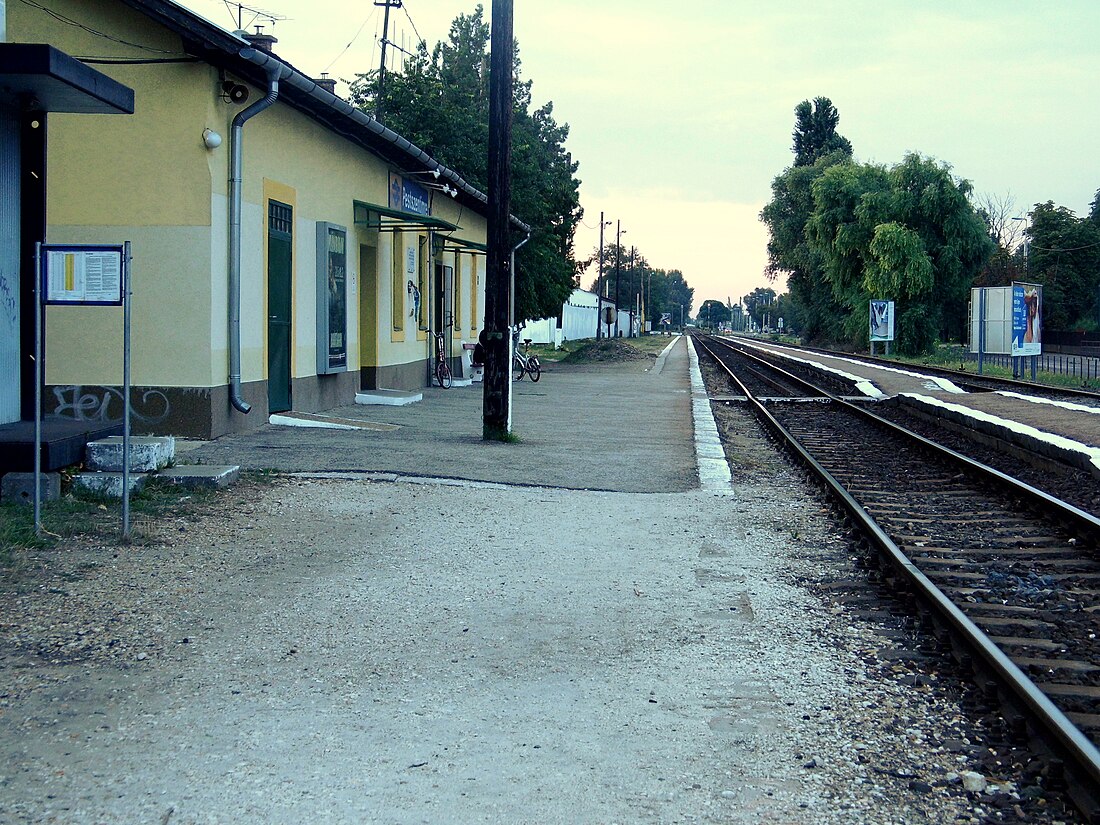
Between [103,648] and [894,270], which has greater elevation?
[894,270]

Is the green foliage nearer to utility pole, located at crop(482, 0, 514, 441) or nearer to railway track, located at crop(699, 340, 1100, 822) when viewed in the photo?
utility pole, located at crop(482, 0, 514, 441)

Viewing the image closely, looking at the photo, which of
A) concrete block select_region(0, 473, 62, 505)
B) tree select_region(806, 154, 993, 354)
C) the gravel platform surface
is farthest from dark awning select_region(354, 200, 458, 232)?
tree select_region(806, 154, 993, 354)

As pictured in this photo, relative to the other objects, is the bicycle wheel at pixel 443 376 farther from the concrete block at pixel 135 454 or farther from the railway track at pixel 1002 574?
the concrete block at pixel 135 454

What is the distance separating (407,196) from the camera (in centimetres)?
2139

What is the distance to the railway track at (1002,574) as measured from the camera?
438 cm

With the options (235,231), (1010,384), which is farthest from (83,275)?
(1010,384)

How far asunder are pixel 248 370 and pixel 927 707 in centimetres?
999

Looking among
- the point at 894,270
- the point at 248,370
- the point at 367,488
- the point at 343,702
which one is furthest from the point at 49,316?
the point at 894,270

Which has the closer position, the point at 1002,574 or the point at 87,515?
the point at 1002,574

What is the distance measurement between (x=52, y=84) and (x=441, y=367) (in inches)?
627

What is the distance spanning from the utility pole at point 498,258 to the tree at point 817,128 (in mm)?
74009

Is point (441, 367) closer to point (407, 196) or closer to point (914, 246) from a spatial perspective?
point (407, 196)

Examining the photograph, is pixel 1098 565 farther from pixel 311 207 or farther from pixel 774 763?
pixel 311 207

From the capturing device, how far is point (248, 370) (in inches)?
517
